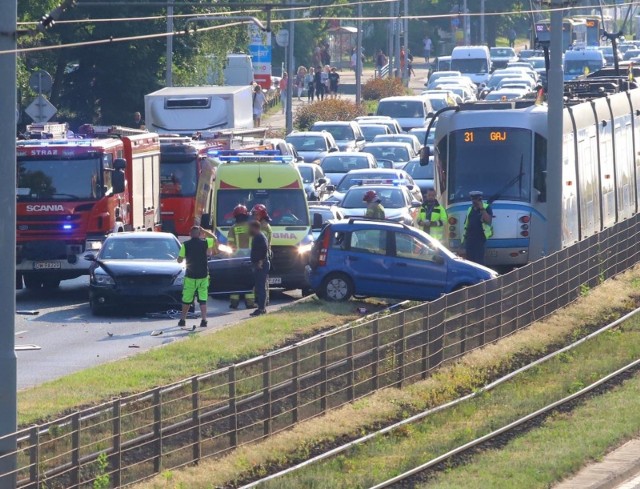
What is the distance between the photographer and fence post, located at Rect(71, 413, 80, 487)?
40.9ft

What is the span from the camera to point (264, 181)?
2789 cm

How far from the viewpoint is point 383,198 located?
112ft

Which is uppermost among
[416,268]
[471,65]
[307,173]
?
[471,65]

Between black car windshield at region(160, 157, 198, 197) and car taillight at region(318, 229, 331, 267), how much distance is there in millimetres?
9452

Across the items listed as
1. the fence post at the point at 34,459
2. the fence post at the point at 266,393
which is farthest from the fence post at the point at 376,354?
the fence post at the point at 34,459

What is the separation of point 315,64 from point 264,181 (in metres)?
57.5

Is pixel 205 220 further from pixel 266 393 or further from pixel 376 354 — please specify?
pixel 266 393

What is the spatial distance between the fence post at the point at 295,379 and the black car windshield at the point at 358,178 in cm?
2124

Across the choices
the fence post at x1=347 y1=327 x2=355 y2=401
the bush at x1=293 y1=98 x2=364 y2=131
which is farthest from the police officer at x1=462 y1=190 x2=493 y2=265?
the bush at x1=293 y1=98 x2=364 y2=131

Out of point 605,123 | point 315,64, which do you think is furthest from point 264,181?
point 315,64

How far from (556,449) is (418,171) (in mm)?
27036

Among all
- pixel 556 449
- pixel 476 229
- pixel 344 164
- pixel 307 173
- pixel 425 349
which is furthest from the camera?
pixel 344 164

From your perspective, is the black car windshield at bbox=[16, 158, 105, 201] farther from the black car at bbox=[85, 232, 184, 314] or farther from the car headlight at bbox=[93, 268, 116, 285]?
the car headlight at bbox=[93, 268, 116, 285]

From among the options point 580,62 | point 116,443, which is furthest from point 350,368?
point 580,62
